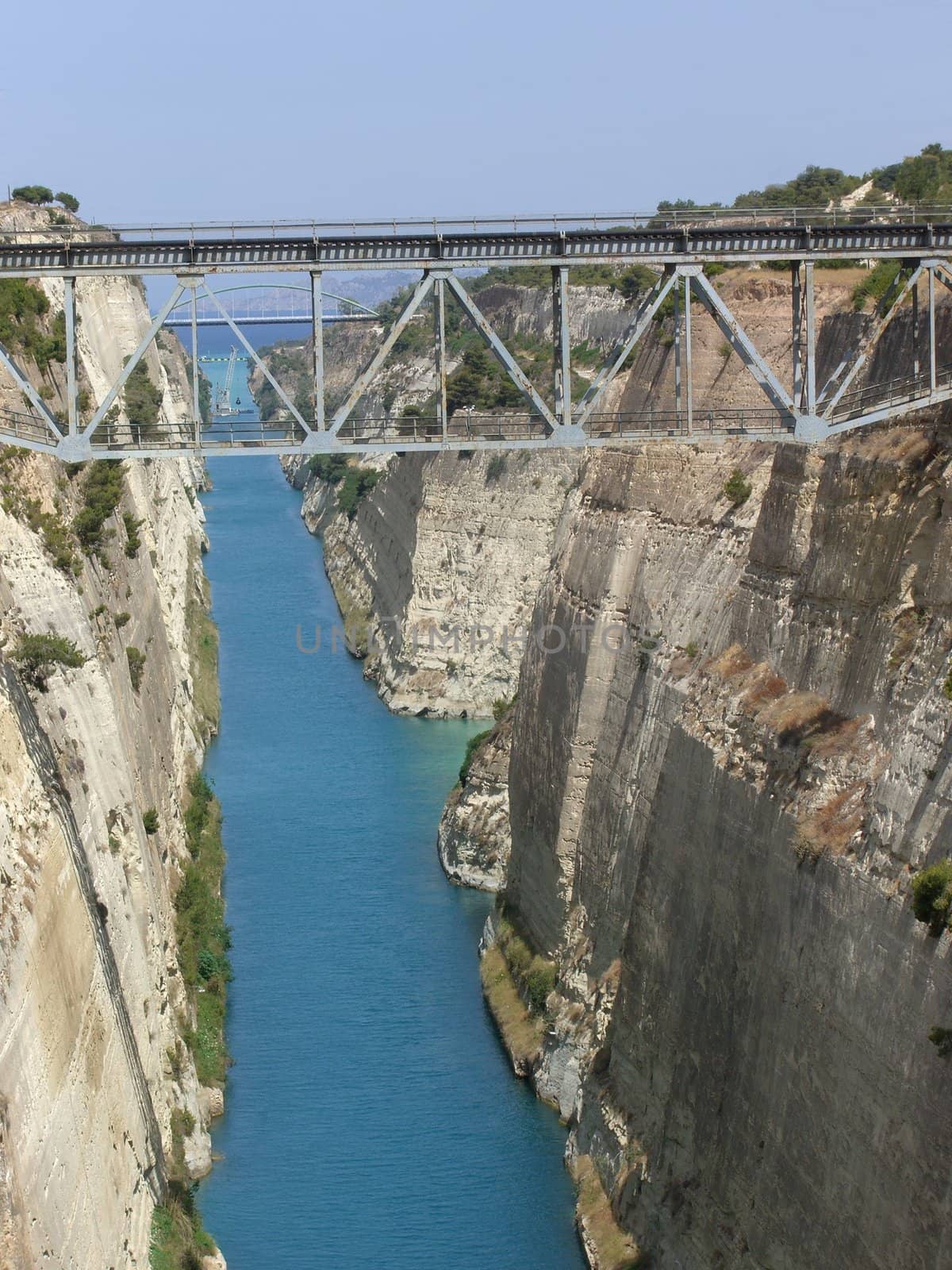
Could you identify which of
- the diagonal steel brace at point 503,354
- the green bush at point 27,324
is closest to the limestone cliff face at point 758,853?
the diagonal steel brace at point 503,354

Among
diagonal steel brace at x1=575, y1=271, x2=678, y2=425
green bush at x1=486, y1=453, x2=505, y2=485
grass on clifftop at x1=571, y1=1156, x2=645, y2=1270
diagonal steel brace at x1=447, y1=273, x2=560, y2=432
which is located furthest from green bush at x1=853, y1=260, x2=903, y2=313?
green bush at x1=486, y1=453, x2=505, y2=485

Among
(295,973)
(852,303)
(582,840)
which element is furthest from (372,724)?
(852,303)

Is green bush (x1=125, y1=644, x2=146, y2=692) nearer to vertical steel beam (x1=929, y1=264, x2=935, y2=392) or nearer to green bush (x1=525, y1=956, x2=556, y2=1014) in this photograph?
green bush (x1=525, y1=956, x2=556, y2=1014)

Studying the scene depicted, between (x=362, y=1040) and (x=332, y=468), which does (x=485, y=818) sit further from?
(x=332, y=468)

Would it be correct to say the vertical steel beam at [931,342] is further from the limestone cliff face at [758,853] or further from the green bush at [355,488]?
the green bush at [355,488]

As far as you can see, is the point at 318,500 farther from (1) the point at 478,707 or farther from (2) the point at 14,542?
(2) the point at 14,542

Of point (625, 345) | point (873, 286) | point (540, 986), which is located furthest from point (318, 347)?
point (540, 986)

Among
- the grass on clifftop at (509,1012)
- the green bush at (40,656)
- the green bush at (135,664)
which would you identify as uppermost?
the green bush at (40,656)
